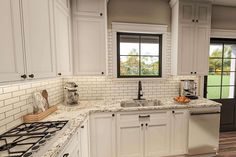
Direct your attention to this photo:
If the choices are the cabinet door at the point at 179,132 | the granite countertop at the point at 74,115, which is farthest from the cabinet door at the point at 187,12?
the cabinet door at the point at 179,132

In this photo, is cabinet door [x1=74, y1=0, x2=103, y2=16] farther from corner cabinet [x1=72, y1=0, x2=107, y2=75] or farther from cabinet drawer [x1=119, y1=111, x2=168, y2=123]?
cabinet drawer [x1=119, y1=111, x2=168, y2=123]

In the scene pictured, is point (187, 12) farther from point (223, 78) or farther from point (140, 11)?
point (223, 78)

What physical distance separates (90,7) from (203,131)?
2730mm

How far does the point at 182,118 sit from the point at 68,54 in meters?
2.06

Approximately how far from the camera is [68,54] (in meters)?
2.09

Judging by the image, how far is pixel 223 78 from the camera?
317cm

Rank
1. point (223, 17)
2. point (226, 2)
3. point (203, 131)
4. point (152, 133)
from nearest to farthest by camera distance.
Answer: point (152, 133) → point (203, 131) → point (226, 2) → point (223, 17)

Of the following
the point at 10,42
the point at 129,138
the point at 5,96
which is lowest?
the point at 129,138

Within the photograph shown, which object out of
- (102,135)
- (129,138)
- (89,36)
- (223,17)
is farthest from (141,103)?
(223,17)

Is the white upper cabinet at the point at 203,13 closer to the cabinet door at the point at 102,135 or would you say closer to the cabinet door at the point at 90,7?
the cabinet door at the point at 90,7

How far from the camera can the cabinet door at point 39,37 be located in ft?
3.66

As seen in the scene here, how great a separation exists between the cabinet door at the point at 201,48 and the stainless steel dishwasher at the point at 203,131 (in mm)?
755

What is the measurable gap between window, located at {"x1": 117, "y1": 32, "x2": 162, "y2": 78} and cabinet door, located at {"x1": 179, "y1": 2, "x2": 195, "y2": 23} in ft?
1.63

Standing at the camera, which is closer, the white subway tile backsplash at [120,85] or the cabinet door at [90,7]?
the cabinet door at [90,7]
